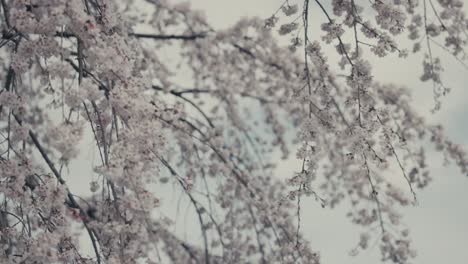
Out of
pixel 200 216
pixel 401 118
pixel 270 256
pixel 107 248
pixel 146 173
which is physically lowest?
pixel 107 248

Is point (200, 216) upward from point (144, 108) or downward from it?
upward

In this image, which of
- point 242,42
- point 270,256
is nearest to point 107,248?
point 270,256

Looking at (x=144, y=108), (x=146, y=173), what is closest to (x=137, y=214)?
(x=146, y=173)

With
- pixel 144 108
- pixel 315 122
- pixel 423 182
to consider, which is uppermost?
pixel 423 182

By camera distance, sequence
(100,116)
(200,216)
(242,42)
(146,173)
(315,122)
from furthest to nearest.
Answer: (242,42) → (200,216) → (315,122) → (100,116) → (146,173)

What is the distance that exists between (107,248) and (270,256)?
3.55 m

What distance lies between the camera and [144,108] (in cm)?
250

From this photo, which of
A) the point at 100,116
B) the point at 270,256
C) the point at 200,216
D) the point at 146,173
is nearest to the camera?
the point at 146,173

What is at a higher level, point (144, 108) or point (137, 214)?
point (144, 108)

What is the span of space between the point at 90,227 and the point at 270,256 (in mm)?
3513

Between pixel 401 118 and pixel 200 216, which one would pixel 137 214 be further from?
pixel 401 118

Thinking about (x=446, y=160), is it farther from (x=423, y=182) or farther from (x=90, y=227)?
(x=90, y=227)

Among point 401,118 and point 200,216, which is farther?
point 401,118

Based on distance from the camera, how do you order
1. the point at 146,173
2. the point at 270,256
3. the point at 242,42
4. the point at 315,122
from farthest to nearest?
the point at 242,42, the point at 270,256, the point at 315,122, the point at 146,173
